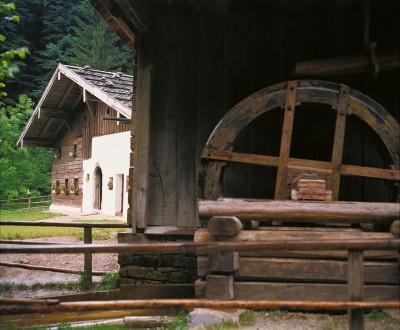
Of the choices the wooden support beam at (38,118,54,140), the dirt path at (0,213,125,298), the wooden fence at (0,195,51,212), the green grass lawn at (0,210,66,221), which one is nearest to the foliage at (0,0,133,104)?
the wooden support beam at (38,118,54,140)

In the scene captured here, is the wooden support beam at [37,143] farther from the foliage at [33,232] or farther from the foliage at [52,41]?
the foliage at [33,232]

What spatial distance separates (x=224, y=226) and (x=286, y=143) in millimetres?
1404

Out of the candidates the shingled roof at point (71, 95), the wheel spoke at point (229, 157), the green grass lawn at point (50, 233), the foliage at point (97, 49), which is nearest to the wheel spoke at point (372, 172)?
the wheel spoke at point (229, 157)

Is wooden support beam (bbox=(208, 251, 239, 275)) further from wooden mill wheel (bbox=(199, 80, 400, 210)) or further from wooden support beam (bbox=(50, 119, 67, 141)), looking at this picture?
wooden support beam (bbox=(50, 119, 67, 141))

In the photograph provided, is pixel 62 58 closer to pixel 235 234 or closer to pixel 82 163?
pixel 82 163

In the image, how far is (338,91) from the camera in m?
4.36

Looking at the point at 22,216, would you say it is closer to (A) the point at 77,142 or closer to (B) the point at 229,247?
(A) the point at 77,142

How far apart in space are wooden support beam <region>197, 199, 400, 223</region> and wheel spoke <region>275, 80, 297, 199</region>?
725 mm

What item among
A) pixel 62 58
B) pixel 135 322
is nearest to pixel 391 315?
pixel 135 322

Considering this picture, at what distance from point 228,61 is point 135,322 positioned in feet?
10.9

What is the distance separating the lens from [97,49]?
78.0ft

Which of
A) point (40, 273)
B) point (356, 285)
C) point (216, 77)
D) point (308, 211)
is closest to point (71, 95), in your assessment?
point (40, 273)

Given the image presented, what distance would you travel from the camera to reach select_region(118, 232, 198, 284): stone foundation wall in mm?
4844

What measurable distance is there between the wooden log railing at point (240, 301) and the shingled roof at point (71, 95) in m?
8.97
